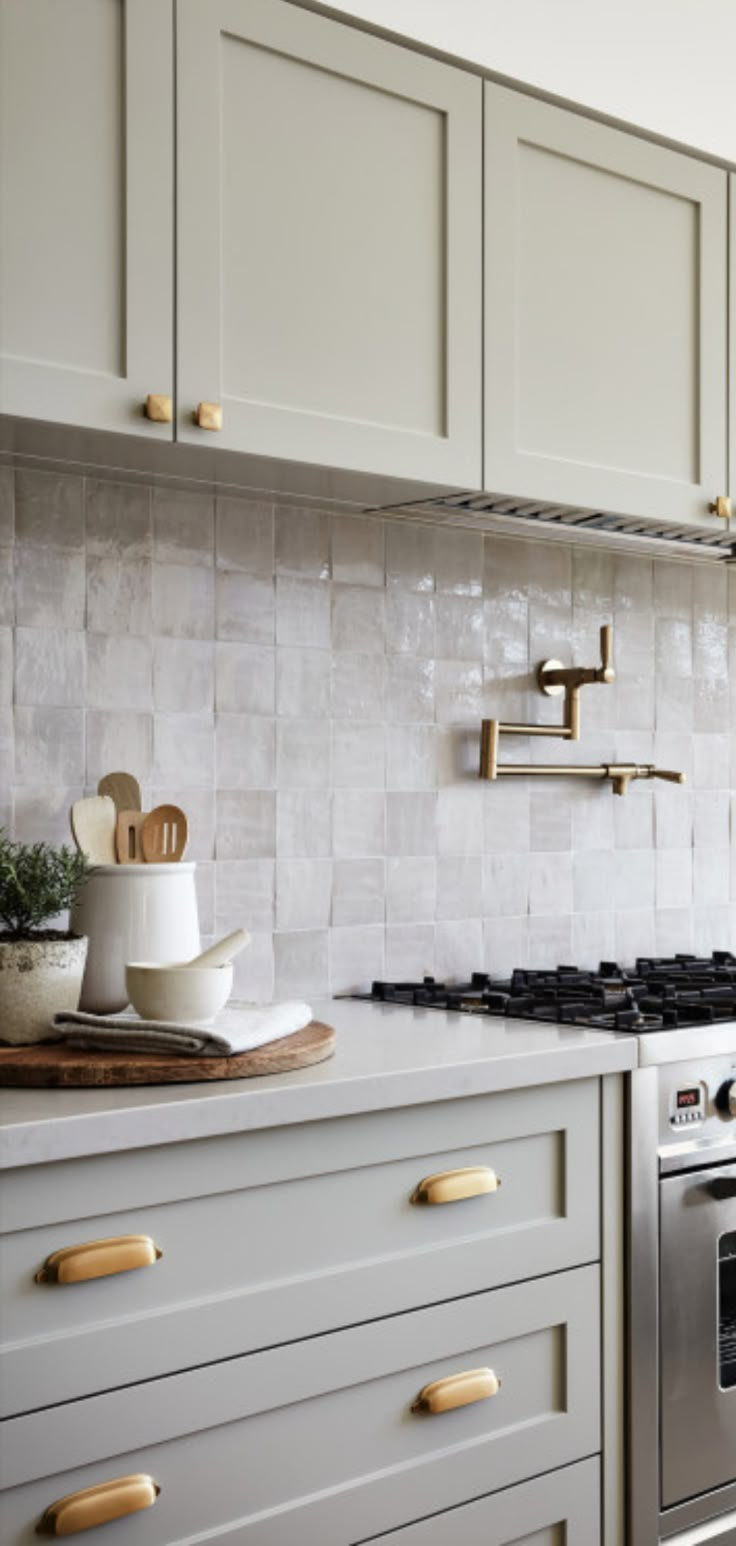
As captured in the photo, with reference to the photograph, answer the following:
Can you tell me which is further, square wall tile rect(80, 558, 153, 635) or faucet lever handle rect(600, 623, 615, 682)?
faucet lever handle rect(600, 623, 615, 682)

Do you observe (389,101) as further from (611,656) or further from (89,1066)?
(89,1066)

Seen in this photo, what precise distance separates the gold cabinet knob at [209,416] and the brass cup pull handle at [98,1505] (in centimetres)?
117

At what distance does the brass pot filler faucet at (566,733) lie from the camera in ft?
8.88

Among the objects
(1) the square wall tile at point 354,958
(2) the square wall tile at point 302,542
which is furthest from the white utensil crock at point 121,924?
(2) the square wall tile at point 302,542

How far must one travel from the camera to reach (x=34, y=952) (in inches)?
71.4

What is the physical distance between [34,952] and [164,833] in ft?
1.19

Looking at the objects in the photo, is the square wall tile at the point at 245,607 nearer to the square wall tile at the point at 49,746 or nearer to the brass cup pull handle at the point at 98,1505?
the square wall tile at the point at 49,746

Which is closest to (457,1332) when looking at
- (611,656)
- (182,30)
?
(611,656)

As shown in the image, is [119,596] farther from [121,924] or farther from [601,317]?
[601,317]

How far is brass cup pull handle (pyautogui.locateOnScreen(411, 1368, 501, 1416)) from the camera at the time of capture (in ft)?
5.98

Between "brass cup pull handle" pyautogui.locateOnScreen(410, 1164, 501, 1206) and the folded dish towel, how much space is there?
0.24 metres

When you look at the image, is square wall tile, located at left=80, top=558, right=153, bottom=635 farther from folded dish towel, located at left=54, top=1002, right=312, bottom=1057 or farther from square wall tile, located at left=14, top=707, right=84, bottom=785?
folded dish towel, located at left=54, top=1002, right=312, bottom=1057

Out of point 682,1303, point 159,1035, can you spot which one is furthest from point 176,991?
point 682,1303

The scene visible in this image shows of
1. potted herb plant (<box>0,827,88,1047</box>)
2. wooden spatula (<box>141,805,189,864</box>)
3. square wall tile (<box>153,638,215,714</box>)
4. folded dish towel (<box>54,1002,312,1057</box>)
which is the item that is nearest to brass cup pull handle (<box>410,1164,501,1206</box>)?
folded dish towel (<box>54,1002,312,1057</box>)
